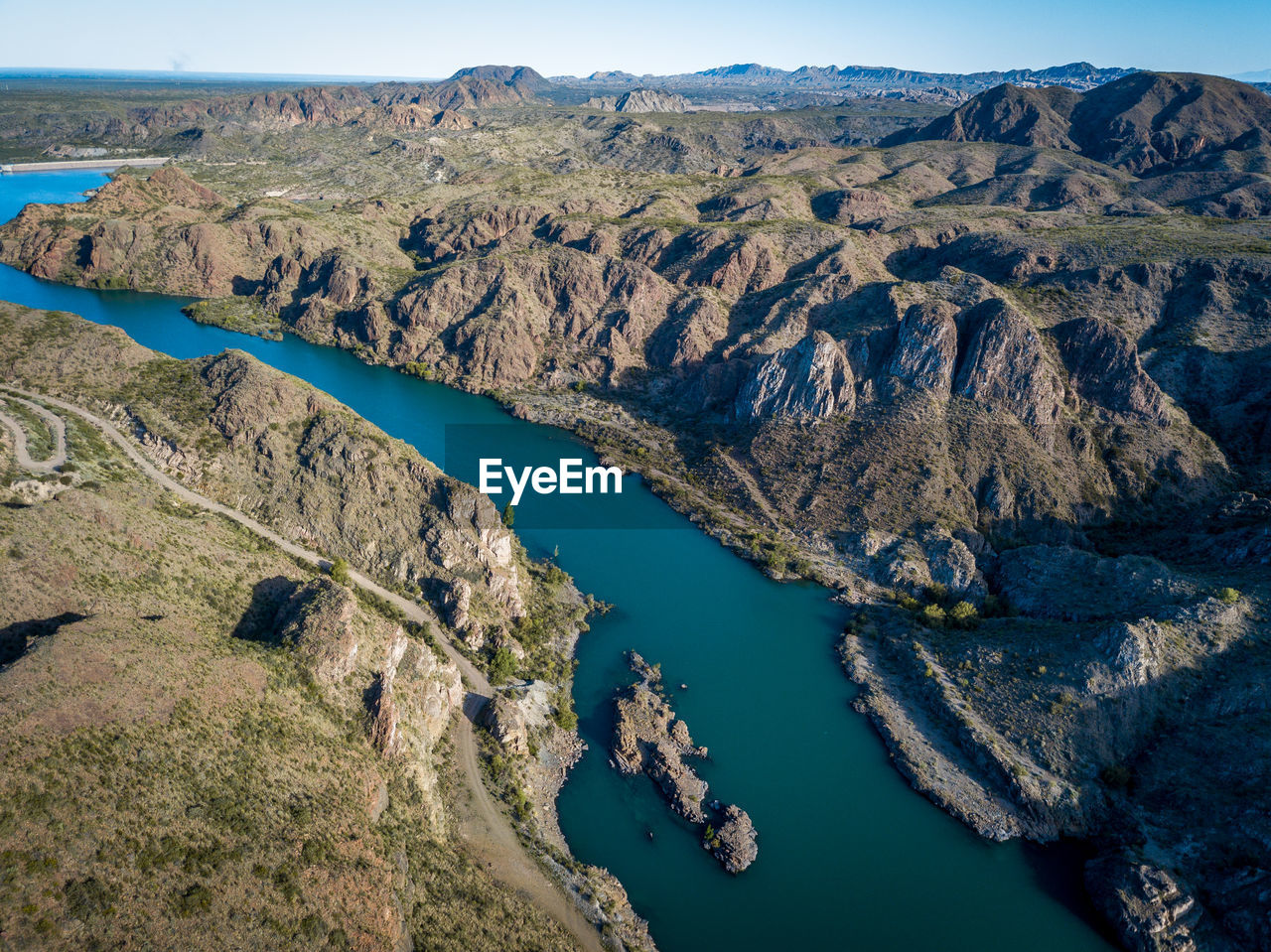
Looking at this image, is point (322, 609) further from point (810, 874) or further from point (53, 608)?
point (810, 874)

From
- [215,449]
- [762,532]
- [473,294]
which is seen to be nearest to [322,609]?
[215,449]

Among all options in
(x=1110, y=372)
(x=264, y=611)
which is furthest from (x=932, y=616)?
(x=264, y=611)

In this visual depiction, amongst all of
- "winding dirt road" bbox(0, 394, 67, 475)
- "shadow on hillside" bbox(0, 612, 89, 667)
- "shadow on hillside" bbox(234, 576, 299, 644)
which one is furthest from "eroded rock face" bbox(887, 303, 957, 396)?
"winding dirt road" bbox(0, 394, 67, 475)

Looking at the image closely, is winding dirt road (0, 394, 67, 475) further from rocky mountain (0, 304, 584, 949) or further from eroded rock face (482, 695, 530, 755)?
eroded rock face (482, 695, 530, 755)

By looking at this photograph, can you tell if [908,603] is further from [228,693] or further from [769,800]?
[228,693]

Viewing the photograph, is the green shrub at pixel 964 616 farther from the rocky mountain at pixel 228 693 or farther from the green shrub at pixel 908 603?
the rocky mountain at pixel 228 693

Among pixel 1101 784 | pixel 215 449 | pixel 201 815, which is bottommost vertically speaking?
pixel 1101 784
